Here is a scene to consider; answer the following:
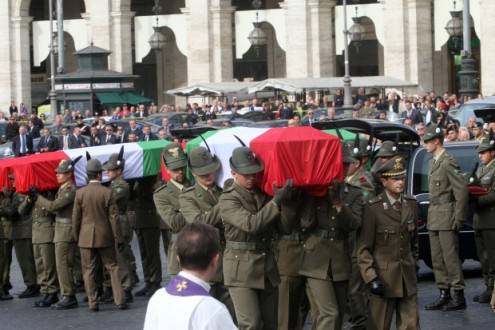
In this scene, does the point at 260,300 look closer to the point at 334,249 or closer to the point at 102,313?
the point at 334,249

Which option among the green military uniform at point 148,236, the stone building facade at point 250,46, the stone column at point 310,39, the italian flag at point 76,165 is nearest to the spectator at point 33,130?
the stone building facade at point 250,46

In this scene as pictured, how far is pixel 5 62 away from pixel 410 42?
714 inches

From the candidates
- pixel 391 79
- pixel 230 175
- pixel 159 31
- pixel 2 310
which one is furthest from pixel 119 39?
pixel 230 175

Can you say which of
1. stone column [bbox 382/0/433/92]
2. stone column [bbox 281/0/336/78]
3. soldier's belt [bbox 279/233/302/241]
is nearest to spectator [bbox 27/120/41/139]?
stone column [bbox 382/0/433/92]

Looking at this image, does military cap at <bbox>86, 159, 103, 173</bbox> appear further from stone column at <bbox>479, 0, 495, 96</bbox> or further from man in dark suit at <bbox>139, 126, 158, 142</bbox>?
stone column at <bbox>479, 0, 495, 96</bbox>

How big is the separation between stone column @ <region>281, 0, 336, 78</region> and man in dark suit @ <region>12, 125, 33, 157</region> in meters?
20.5

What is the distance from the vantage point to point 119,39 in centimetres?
5772

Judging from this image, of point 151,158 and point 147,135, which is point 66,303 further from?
point 147,135

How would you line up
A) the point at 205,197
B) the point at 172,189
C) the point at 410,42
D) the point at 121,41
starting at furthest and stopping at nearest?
the point at 121,41
the point at 410,42
the point at 172,189
the point at 205,197

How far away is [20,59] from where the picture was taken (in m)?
59.8

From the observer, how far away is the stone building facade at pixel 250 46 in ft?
165

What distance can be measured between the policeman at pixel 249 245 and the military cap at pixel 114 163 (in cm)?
493

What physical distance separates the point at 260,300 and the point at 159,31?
45.4 metres

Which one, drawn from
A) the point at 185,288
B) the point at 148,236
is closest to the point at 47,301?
the point at 148,236
